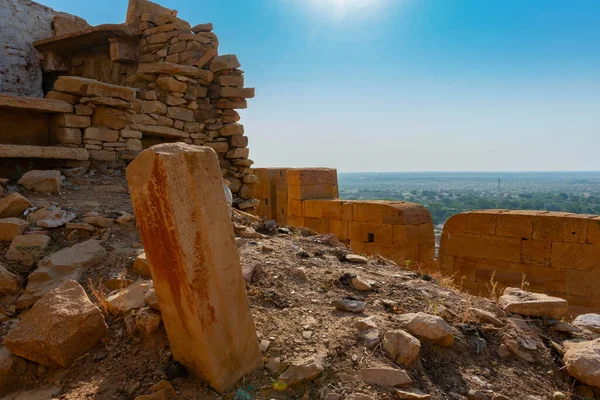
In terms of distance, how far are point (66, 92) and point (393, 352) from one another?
5913mm

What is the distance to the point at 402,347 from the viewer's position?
2.65 metres

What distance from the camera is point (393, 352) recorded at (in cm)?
264

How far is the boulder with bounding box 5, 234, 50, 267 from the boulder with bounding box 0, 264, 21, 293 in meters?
0.21

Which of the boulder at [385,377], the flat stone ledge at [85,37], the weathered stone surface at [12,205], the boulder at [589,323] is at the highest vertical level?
the flat stone ledge at [85,37]

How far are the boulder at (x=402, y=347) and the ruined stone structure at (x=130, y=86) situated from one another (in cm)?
526

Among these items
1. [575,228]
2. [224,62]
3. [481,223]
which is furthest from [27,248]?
[575,228]

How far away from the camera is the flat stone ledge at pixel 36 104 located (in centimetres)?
538

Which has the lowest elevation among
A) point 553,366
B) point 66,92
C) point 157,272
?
point 553,366

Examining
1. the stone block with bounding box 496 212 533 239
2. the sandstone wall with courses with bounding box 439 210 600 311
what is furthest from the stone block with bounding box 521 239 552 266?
the stone block with bounding box 496 212 533 239

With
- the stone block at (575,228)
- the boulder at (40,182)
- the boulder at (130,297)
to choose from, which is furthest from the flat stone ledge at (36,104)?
the stone block at (575,228)

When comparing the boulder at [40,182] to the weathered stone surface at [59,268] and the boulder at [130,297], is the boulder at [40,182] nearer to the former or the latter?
the weathered stone surface at [59,268]

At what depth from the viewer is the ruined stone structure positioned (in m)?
6.02

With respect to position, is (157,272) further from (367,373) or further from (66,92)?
(66,92)

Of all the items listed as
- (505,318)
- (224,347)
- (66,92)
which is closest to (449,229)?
(505,318)
